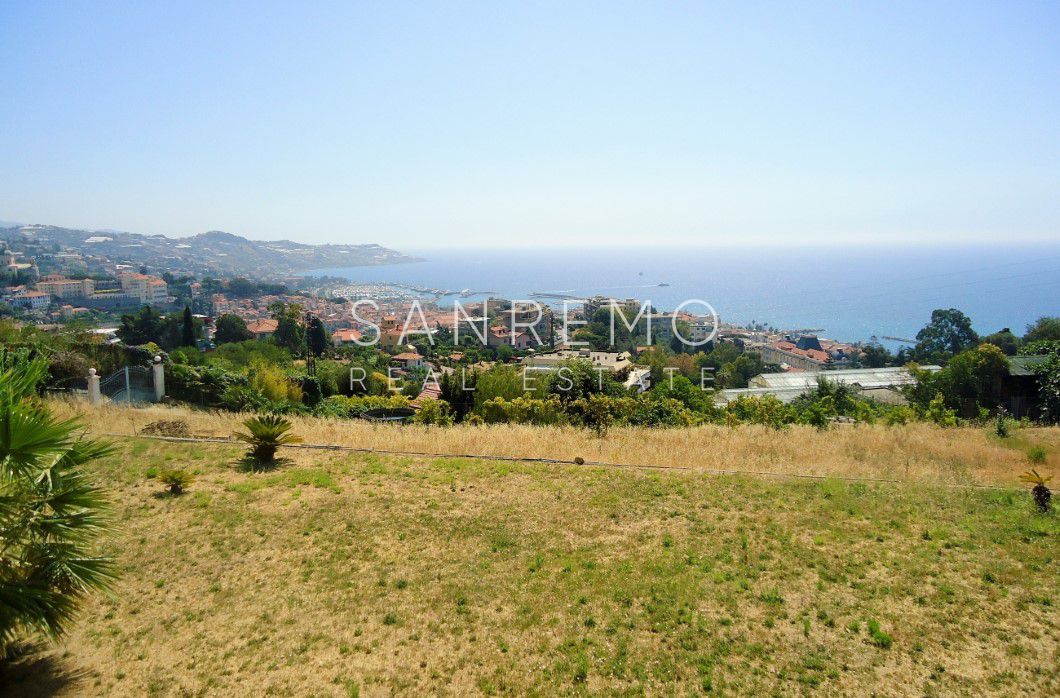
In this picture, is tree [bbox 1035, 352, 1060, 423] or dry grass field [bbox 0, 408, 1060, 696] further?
tree [bbox 1035, 352, 1060, 423]

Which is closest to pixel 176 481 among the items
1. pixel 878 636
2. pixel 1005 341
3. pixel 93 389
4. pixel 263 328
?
pixel 93 389

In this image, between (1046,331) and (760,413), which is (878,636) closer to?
(760,413)

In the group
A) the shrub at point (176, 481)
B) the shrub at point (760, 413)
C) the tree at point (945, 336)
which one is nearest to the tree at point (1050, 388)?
the shrub at point (760, 413)

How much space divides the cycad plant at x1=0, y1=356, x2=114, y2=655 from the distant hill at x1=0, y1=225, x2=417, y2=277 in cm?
13560

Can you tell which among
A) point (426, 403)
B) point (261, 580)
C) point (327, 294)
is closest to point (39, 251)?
point (327, 294)

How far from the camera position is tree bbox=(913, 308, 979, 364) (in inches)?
1438

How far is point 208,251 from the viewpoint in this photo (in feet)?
543

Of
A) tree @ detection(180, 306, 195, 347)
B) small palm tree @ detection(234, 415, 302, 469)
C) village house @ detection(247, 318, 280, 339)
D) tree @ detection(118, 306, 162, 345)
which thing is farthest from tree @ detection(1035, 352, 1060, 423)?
village house @ detection(247, 318, 280, 339)

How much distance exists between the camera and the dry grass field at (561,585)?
159 inches

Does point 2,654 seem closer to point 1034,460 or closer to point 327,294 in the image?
point 1034,460

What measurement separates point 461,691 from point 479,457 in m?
5.27

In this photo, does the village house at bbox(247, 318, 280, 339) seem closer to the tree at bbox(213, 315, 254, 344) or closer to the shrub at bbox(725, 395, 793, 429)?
the tree at bbox(213, 315, 254, 344)

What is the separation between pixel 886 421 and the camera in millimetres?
12406

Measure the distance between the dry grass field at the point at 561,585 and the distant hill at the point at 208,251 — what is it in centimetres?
13318
